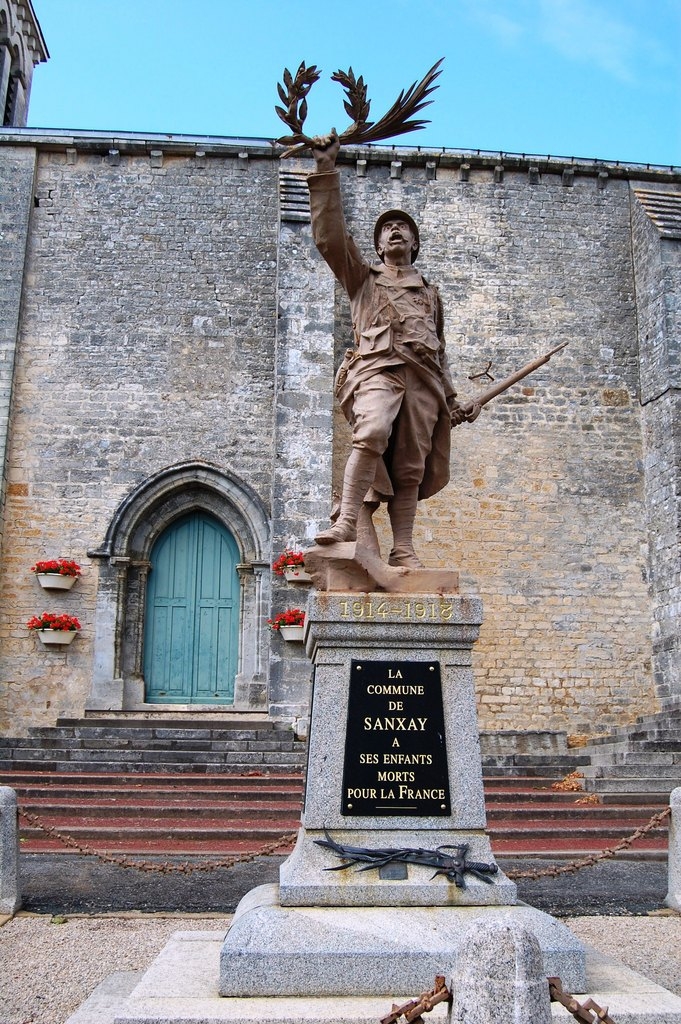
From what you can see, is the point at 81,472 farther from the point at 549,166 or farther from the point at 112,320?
the point at 549,166

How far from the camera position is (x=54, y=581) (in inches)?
505

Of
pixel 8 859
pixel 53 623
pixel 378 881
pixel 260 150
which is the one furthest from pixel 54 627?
pixel 378 881

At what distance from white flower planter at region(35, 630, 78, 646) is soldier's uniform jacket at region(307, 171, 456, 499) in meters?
8.94

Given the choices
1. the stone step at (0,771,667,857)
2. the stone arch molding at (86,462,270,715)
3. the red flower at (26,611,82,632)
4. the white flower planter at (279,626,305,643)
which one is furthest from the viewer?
the stone arch molding at (86,462,270,715)

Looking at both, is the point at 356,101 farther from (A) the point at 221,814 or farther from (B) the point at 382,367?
(A) the point at 221,814

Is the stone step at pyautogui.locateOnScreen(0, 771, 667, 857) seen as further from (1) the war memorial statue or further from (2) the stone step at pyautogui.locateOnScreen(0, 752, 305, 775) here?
(1) the war memorial statue

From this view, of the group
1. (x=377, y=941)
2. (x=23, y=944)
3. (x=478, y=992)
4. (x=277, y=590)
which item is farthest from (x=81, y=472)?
(x=478, y=992)

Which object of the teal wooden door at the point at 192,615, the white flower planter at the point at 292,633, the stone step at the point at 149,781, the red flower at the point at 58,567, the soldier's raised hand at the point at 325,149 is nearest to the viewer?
the soldier's raised hand at the point at 325,149

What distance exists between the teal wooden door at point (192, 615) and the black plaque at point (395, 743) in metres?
9.76

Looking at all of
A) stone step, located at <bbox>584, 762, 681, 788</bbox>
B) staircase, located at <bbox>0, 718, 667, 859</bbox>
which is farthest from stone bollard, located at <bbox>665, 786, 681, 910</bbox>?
stone step, located at <bbox>584, 762, 681, 788</bbox>

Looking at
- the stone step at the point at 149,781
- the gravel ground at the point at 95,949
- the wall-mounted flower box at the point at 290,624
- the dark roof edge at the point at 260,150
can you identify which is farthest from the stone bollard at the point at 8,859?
the dark roof edge at the point at 260,150

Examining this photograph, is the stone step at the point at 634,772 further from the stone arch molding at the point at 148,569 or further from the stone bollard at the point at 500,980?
the stone bollard at the point at 500,980

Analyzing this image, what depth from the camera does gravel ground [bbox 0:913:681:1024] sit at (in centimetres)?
386

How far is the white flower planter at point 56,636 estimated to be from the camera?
12648mm
